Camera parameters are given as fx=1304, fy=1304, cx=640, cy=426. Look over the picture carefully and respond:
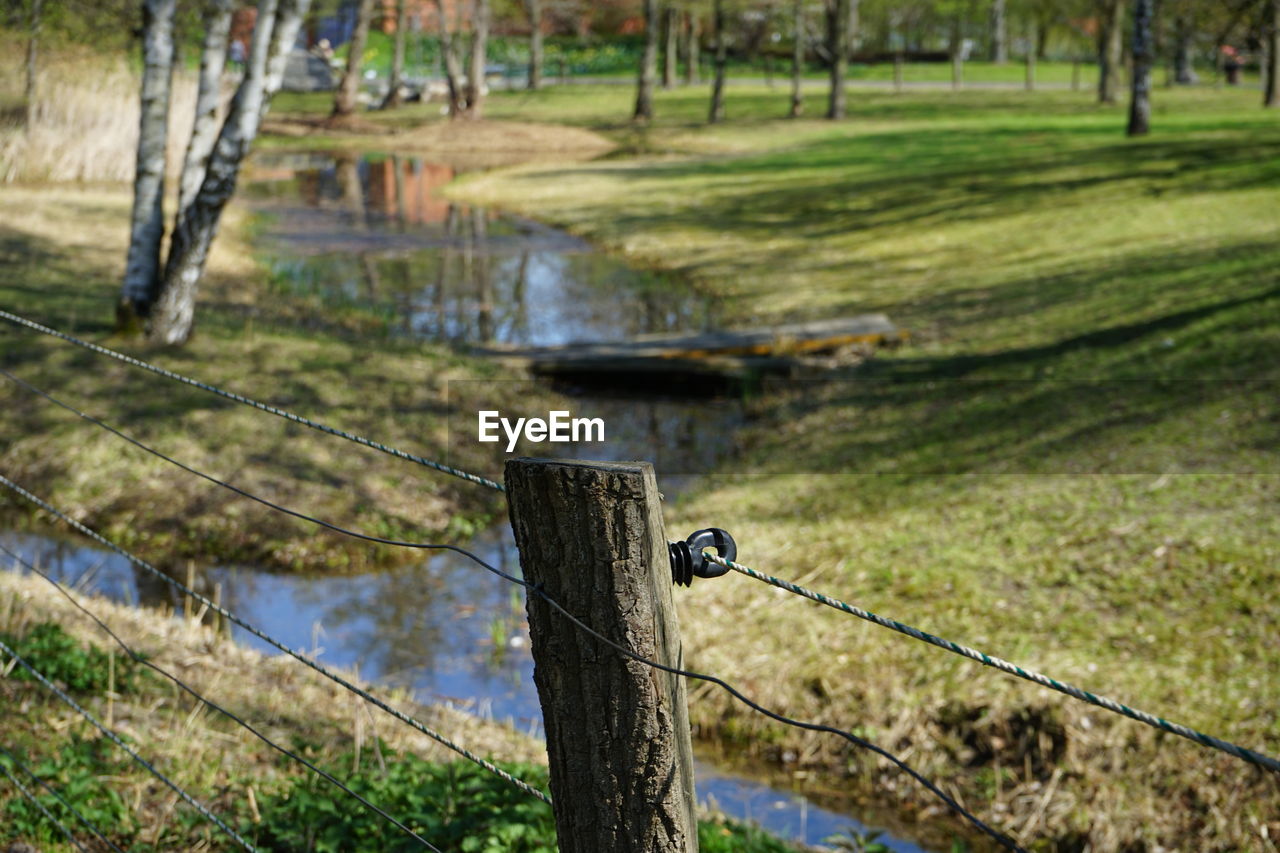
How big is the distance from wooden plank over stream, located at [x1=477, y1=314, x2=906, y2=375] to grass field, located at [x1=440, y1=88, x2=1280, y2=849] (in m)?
0.60

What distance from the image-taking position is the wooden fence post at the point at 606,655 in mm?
2053

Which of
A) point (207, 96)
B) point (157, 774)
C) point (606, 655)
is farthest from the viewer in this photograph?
point (207, 96)

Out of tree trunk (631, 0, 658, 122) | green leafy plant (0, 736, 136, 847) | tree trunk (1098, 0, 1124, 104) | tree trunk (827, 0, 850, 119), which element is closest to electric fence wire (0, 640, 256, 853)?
green leafy plant (0, 736, 136, 847)

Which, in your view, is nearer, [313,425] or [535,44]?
[313,425]

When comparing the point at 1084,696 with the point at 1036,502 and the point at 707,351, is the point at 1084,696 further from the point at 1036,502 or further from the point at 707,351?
the point at 707,351

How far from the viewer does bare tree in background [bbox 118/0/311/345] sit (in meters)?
9.77

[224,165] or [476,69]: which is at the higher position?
[476,69]

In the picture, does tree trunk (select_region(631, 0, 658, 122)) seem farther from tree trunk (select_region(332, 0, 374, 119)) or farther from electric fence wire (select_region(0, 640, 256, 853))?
electric fence wire (select_region(0, 640, 256, 853))

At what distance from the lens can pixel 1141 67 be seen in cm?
2345

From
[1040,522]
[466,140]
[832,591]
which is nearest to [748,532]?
[832,591]

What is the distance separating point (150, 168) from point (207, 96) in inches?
34.6

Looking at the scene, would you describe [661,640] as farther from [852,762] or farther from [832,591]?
[832,591]

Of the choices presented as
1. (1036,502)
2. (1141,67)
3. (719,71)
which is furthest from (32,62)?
(719,71)

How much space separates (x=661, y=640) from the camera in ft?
6.98
